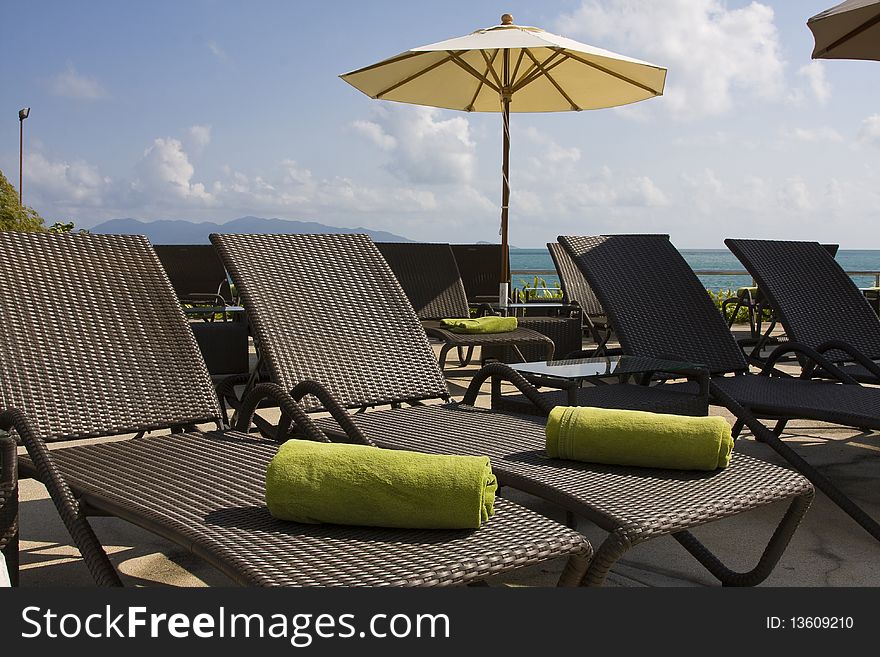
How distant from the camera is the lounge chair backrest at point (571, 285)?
21.1 feet

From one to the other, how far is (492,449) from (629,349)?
4.79 ft

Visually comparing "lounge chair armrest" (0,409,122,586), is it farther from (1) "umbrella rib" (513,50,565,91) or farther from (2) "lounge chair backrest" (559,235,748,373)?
(1) "umbrella rib" (513,50,565,91)

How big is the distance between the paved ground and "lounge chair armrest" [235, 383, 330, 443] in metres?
0.38

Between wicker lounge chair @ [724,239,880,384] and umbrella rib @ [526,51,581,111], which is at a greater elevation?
umbrella rib @ [526,51,581,111]

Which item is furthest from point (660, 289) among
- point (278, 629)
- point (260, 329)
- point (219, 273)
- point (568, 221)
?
point (568, 221)

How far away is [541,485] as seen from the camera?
171cm

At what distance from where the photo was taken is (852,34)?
16.0ft

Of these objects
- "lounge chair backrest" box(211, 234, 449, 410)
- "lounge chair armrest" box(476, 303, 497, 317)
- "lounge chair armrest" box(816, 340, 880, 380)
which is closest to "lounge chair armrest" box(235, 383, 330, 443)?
"lounge chair backrest" box(211, 234, 449, 410)

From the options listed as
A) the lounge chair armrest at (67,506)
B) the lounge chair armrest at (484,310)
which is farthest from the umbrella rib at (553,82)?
the lounge chair armrest at (67,506)

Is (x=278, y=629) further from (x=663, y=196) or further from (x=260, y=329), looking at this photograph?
(x=663, y=196)

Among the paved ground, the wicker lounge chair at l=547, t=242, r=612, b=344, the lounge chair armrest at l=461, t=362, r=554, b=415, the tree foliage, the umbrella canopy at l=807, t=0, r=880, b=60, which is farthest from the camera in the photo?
the tree foliage

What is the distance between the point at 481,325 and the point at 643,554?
2762 mm

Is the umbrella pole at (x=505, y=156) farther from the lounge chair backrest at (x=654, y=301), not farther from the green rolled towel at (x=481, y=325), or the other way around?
the lounge chair backrest at (x=654, y=301)

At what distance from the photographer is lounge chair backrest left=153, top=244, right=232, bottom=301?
21.2 ft
